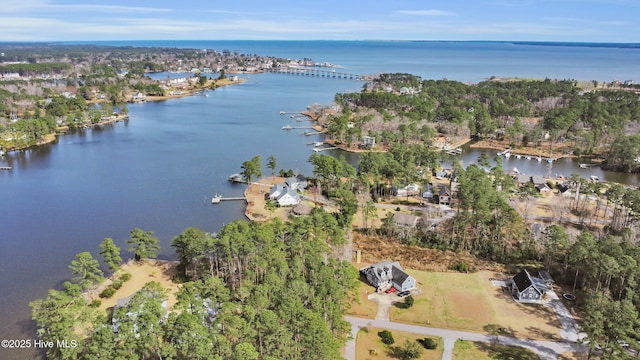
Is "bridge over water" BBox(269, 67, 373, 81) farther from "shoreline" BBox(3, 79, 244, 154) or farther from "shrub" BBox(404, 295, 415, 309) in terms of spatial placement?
"shrub" BBox(404, 295, 415, 309)

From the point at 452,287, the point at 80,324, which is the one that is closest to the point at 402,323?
the point at 452,287

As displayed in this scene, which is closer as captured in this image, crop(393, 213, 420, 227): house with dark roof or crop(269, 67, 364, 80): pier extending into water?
→ crop(393, 213, 420, 227): house with dark roof

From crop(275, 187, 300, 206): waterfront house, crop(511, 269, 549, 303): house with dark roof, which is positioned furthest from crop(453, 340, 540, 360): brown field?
crop(275, 187, 300, 206): waterfront house

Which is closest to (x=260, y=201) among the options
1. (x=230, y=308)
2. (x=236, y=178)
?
(x=236, y=178)

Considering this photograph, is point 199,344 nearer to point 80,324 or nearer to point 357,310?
point 80,324

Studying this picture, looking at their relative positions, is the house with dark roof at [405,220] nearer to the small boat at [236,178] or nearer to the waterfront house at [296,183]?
the waterfront house at [296,183]

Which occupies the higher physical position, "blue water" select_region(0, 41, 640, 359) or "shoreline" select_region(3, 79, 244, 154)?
"shoreline" select_region(3, 79, 244, 154)

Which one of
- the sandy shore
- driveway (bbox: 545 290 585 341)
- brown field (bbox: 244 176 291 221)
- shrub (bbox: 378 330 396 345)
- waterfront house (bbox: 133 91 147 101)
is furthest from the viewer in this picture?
waterfront house (bbox: 133 91 147 101)

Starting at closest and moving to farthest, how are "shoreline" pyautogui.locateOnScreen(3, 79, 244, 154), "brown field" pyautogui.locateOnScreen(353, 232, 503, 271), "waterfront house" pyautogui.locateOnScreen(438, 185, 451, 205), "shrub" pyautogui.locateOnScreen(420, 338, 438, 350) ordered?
"shrub" pyautogui.locateOnScreen(420, 338, 438, 350) < "brown field" pyautogui.locateOnScreen(353, 232, 503, 271) < "waterfront house" pyautogui.locateOnScreen(438, 185, 451, 205) < "shoreline" pyautogui.locateOnScreen(3, 79, 244, 154)

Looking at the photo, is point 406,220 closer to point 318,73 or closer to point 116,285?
point 116,285

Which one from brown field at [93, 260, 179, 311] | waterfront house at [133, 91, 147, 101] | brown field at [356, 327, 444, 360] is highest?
waterfront house at [133, 91, 147, 101]
